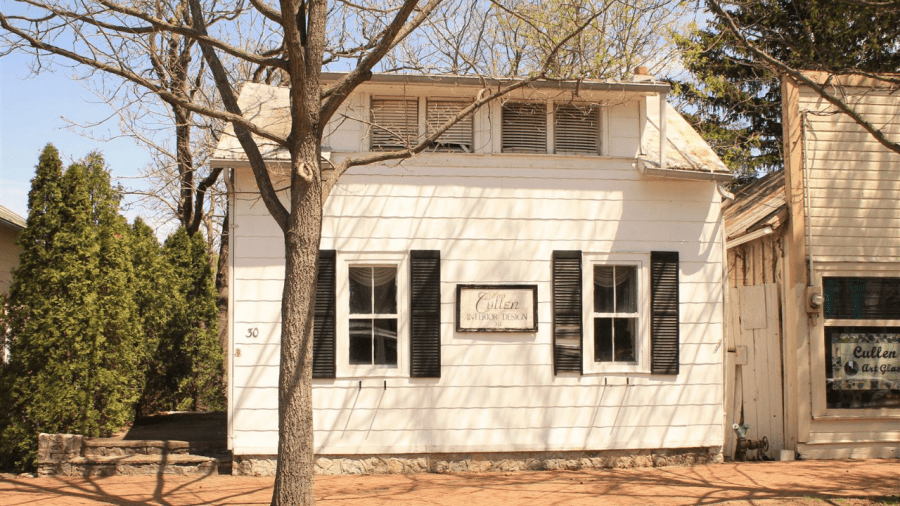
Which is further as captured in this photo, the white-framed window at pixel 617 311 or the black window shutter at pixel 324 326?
the white-framed window at pixel 617 311

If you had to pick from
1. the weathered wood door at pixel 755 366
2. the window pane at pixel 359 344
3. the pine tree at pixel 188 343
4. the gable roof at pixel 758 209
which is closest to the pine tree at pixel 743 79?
the gable roof at pixel 758 209

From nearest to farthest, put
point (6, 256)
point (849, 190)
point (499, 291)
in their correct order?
point (499, 291) < point (849, 190) < point (6, 256)

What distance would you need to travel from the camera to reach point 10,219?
14047 mm

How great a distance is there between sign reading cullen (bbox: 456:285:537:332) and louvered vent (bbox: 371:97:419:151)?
2.11 metres

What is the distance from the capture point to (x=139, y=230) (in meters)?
14.1

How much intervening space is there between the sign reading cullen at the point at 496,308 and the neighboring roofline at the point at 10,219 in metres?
8.74

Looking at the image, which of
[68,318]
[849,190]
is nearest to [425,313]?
[68,318]

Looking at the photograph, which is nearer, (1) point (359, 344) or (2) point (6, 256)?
(1) point (359, 344)

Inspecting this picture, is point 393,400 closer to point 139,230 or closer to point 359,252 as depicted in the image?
point 359,252

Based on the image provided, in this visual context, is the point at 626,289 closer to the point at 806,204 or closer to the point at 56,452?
the point at 806,204

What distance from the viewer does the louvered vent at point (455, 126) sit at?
10117 millimetres

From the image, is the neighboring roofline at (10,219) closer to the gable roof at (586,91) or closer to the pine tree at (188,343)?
the pine tree at (188,343)

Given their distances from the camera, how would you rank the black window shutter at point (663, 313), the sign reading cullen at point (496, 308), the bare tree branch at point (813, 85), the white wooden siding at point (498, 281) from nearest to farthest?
1. the bare tree branch at point (813, 85)
2. the white wooden siding at point (498, 281)
3. the sign reading cullen at point (496, 308)
4. the black window shutter at point (663, 313)

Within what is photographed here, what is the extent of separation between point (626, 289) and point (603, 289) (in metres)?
0.32
